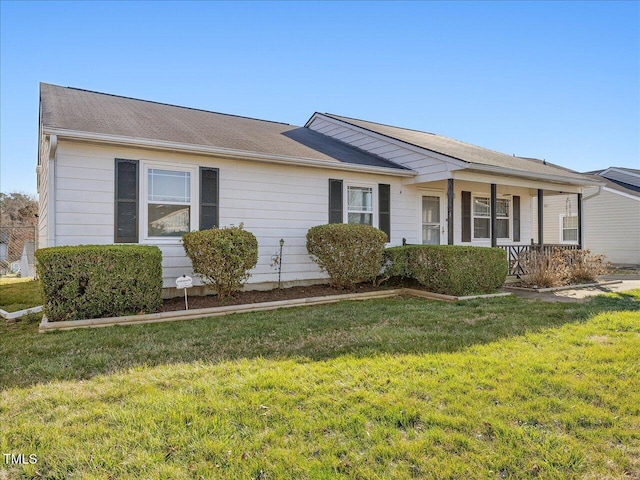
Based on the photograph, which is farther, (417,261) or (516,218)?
(516,218)

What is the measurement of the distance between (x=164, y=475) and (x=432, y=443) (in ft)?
5.17

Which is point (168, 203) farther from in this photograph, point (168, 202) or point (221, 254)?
point (221, 254)

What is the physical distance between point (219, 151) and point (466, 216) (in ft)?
26.0

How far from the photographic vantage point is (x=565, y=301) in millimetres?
7598

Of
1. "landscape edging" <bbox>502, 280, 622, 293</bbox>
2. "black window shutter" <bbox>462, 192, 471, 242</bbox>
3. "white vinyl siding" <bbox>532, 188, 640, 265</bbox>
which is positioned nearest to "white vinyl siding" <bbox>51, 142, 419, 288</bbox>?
"black window shutter" <bbox>462, 192, 471, 242</bbox>

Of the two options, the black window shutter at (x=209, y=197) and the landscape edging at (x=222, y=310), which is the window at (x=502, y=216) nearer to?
the landscape edging at (x=222, y=310)

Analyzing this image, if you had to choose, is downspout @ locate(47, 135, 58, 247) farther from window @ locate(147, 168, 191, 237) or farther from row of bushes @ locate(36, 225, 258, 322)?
window @ locate(147, 168, 191, 237)

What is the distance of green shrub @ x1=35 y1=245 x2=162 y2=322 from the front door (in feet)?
24.7

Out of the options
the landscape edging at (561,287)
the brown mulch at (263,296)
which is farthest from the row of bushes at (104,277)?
the landscape edging at (561,287)

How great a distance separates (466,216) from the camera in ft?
39.7

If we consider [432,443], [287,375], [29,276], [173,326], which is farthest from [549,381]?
[29,276]

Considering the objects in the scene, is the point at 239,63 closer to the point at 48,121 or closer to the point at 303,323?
the point at 48,121

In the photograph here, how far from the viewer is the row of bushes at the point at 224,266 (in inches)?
222

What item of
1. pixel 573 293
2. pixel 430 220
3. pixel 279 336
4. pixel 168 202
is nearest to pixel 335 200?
pixel 430 220
